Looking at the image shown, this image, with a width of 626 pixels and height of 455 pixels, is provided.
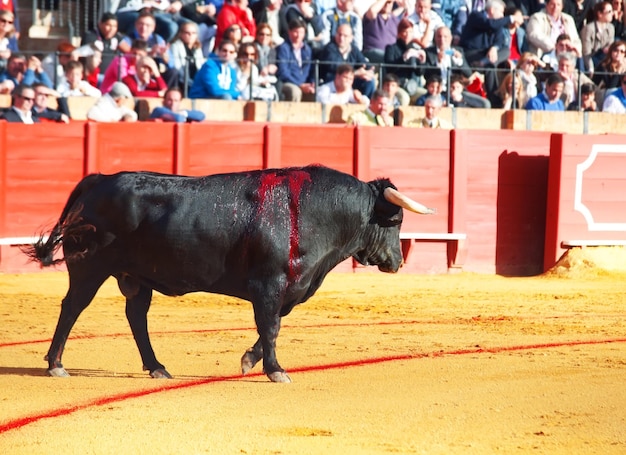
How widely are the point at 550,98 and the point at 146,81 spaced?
4679 mm

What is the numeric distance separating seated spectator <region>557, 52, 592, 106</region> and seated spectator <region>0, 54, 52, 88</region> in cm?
585

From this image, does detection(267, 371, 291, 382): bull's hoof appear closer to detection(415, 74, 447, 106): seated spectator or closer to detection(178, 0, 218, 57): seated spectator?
detection(415, 74, 447, 106): seated spectator

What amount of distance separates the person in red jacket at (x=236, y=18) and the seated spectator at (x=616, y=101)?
14.0ft

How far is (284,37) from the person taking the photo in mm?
14289

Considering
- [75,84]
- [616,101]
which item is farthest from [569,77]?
[75,84]

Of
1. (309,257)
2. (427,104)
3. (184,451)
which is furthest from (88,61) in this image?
(184,451)

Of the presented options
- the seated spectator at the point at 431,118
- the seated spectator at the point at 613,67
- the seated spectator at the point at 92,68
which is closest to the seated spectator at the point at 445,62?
the seated spectator at the point at 431,118

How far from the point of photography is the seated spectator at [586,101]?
593 inches

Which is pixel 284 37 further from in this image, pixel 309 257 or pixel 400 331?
pixel 309 257

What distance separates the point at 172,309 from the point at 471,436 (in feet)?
17.3

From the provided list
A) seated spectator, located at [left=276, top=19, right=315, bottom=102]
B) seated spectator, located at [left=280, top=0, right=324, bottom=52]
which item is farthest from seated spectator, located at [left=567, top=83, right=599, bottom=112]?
seated spectator, located at [left=276, top=19, right=315, bottom=102]

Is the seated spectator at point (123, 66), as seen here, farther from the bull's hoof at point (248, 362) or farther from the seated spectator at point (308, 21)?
the bull's hoof at point (248, 362)

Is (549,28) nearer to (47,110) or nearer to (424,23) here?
(424,23)

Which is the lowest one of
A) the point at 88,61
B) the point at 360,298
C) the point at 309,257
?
the point at 360,298
